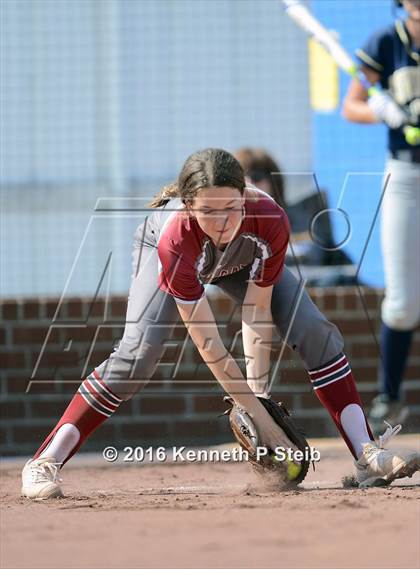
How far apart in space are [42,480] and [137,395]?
2.42 m

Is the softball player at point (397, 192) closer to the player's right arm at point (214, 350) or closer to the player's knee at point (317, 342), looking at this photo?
the player's knee at point (317, 342)

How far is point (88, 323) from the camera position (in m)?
7.04

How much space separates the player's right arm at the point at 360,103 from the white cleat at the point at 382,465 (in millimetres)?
2021

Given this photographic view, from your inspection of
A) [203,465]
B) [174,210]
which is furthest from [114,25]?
[174,210]

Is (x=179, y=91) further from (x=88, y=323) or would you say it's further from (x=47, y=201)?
(x=88, y=323)

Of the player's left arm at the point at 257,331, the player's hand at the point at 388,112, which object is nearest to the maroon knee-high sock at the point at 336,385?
the player's left arm at the point at 257,331

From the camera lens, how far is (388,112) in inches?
231

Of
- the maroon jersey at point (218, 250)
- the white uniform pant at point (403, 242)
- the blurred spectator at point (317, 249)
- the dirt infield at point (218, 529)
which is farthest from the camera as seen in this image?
the blurred spectator at point (317, 249)

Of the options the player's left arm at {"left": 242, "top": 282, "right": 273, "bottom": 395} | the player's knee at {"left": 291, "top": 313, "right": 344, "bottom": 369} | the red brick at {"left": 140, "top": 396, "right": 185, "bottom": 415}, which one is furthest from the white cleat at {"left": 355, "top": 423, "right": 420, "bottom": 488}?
the red brick at {"left": 140, "top": 396, "right": 185, "bottom": 415}

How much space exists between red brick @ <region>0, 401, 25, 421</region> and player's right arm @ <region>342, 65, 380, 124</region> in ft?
8.12

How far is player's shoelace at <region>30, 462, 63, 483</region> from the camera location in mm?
4469

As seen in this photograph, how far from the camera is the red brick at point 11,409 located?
22.9 ft

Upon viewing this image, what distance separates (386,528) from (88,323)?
146 inches

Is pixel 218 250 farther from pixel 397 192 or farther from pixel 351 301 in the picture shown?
pixel 351 301
